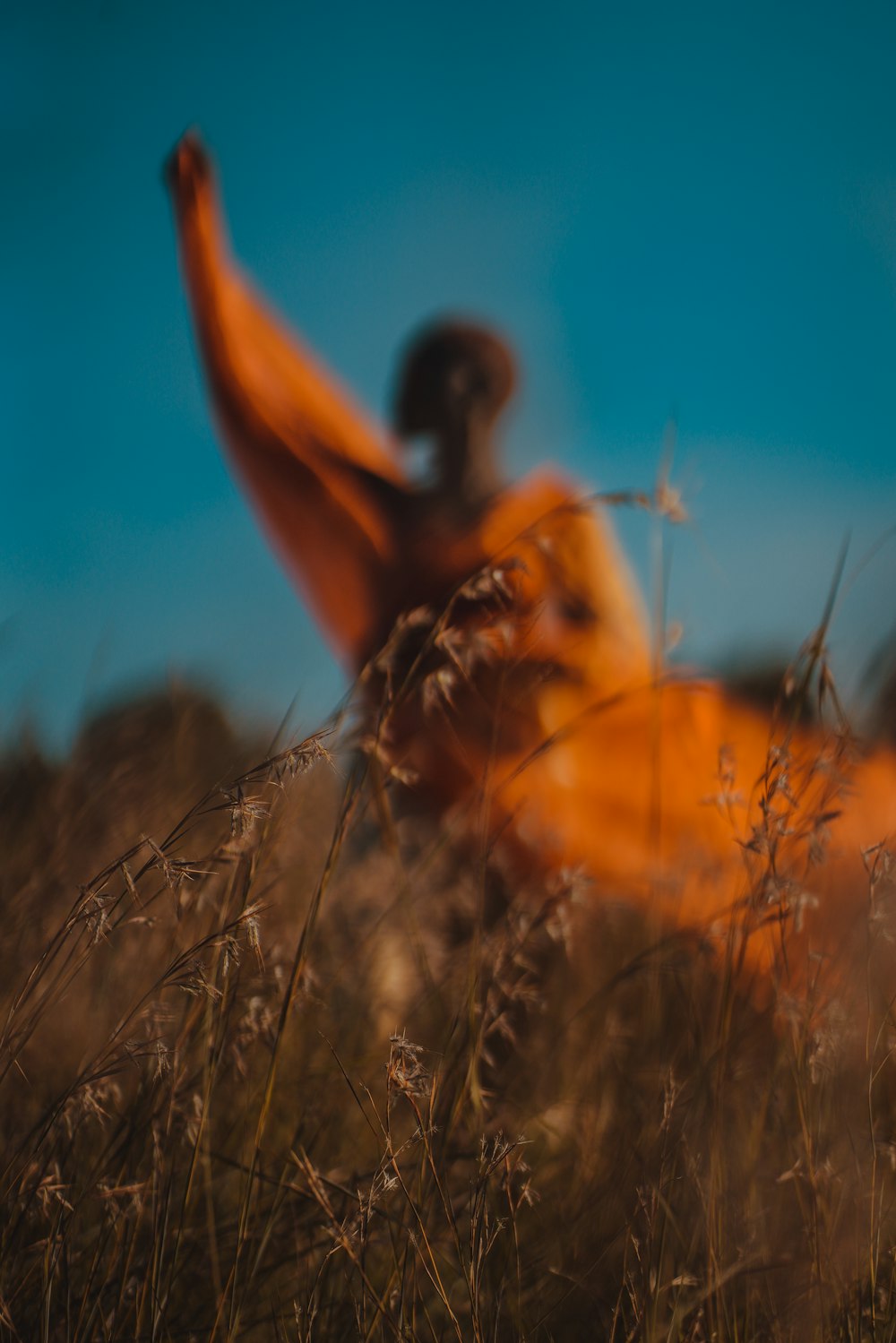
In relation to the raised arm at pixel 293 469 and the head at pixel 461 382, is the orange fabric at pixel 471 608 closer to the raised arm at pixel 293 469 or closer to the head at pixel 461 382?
the raised arm at pixel 293 469

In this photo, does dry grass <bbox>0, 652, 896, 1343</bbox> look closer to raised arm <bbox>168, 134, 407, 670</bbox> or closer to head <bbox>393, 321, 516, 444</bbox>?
raised arm <bbox>168, 134, 407, 670</bbox>

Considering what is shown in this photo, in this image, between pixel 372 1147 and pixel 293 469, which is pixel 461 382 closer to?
pixel 293 469

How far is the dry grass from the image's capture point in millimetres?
825

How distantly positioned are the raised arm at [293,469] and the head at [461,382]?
0.28 meters

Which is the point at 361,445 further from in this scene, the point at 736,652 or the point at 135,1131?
the point at 135,1131

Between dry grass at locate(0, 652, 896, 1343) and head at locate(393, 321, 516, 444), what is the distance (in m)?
1.88

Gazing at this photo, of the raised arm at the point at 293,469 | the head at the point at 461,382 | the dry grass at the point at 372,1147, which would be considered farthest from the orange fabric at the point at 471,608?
the dry grass at the point at 372,1147

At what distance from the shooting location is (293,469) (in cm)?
294

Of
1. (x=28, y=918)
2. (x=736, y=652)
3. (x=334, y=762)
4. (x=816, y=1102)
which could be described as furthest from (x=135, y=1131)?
(x=736, y=652)

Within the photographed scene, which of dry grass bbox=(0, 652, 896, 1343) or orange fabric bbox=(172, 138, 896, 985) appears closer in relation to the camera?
dry grass bbox=(0, 652, 896, 1343)

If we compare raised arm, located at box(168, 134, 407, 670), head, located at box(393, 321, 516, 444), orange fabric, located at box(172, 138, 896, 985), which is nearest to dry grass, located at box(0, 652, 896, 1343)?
orange fabric, located at box(172, 138, 896, 985)

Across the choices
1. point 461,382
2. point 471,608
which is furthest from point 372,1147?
point 461,382

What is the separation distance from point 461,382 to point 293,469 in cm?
65

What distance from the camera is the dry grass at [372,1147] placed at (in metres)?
0.82
